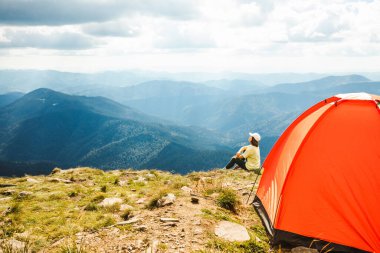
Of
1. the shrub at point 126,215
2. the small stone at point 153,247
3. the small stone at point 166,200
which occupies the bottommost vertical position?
the shrub at point 126,215

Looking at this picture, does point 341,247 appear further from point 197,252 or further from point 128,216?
point 128,216

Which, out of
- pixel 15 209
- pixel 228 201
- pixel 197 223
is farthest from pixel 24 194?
pixel 228 201

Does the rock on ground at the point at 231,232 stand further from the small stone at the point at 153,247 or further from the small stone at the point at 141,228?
the small stone at the point at 141,228

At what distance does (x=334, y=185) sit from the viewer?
721 cm

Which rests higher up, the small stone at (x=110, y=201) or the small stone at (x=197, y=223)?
the small stone at (x=197, y=223)

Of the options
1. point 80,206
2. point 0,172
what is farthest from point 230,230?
point 0,172

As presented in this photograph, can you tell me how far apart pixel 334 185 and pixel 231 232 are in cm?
301

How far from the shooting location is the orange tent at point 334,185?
6.83 metres

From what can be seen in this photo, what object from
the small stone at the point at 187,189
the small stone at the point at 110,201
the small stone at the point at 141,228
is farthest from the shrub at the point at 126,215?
the small stone at the point at 187,189

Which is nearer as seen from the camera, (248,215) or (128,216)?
(128,216)

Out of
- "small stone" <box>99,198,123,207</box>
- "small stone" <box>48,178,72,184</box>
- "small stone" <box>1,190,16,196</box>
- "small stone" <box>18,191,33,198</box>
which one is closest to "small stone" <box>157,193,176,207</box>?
"small stone" <box>99,198,123,207</box>

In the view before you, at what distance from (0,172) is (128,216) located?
217733 millimetres

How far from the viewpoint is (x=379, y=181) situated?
22.5ft

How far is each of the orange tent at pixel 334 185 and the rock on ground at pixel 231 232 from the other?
0.87 metres
